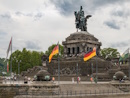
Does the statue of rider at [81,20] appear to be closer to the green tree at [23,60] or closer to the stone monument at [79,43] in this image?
the stone monument at [79,43]

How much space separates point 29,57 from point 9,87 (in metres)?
53.9

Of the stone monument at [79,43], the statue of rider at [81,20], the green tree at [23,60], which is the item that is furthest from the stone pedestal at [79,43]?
the green tree at [23,60]

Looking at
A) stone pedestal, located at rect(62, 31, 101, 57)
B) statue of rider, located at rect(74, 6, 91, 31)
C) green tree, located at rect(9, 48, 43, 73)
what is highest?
statue of rider, located at rect(74, 6, 91, 31)

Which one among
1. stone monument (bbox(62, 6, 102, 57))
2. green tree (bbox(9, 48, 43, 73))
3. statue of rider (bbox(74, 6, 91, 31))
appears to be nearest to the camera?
stone monument (bbox(62, 6, 102, 57))

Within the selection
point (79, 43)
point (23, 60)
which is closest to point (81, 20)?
point (79, 43)

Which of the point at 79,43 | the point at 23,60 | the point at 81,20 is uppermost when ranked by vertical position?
the point at 81,20

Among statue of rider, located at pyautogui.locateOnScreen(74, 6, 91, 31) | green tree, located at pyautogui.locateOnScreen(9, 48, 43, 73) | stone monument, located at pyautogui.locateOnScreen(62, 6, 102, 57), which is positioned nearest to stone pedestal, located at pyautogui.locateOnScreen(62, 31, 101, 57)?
stone monument, located at pyautogui.locateOnScreen(62, 6, 102, 57)

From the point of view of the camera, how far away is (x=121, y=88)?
1575 inches

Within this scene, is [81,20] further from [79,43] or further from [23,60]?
[23,60]

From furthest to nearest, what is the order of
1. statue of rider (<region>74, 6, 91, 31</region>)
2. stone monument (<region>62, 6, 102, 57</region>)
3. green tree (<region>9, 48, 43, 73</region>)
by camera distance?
1. green tree (<region>9, 48, 43, 73</region>)
2. statue of rider (<region>74, 6, 91, 31</region>)
3. stone monument (<region>62, 6, 102, 57</region>)

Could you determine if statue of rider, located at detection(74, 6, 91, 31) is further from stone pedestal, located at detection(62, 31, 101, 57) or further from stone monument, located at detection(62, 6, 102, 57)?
stone pedestal, located at detection(62, 31, 101, 57)

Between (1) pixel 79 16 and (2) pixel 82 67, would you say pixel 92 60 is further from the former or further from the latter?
(1) pixel 79 16

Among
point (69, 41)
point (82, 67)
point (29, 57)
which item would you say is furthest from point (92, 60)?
point (29, 57)

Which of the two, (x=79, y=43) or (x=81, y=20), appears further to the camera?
(x=81, y=20)
